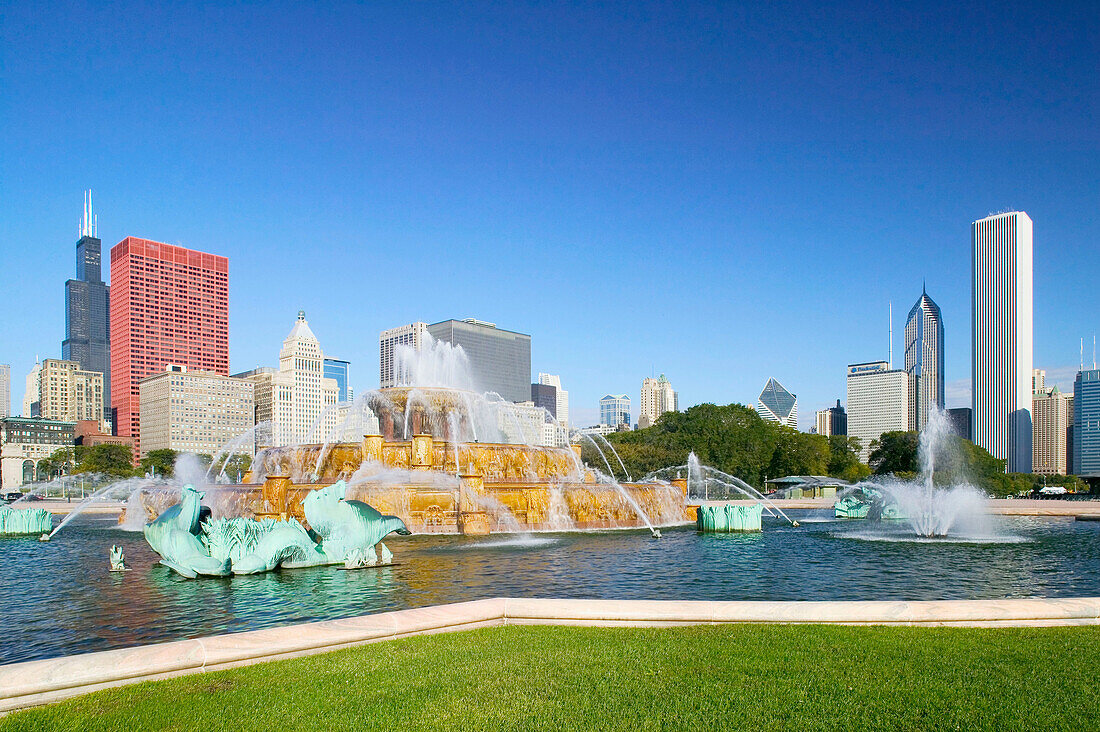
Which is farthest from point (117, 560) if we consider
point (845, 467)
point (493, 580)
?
point (845, 467)

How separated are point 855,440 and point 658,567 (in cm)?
9714

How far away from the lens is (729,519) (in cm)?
2627

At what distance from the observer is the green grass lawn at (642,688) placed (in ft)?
19.4

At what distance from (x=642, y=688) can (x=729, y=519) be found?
20.4m

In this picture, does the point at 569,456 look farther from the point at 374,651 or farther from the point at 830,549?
the point at 374,651

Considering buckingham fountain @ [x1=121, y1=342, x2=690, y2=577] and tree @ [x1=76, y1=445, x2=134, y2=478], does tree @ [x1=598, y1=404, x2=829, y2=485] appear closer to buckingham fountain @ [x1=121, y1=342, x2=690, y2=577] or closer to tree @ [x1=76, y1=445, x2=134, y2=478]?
buckingham fountain @ [x1=121, y1=342, x2=690, y2=577]

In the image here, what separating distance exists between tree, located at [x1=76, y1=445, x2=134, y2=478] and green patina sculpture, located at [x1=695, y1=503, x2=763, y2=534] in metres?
84.1

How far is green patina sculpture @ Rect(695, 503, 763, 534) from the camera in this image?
26.1 m

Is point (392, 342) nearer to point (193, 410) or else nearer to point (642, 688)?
point (193, 410)

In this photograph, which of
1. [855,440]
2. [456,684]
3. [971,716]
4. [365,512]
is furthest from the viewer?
[855,440]

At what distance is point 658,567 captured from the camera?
16.5 metres

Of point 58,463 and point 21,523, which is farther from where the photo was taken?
point 58,463

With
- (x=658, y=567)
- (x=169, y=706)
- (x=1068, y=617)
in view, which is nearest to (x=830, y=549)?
(x=658, y=567)

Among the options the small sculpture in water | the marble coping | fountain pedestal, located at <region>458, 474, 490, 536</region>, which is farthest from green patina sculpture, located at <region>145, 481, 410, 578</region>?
the marble coping
